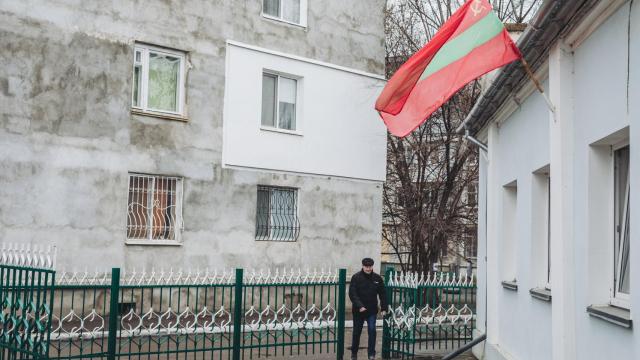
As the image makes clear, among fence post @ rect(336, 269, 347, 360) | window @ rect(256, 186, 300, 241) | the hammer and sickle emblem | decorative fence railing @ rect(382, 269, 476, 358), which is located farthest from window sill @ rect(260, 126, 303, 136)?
the hammer and sickle emblem

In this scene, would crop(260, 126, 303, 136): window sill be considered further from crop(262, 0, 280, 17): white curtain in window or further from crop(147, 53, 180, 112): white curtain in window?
crop(262, 0, 280, 17): white curtain in window

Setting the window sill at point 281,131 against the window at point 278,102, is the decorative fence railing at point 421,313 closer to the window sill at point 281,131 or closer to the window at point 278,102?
the window sill at point 281,131

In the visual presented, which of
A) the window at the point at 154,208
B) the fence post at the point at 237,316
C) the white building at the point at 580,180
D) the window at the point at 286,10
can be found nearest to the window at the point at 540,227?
the white building at the point at 580,180

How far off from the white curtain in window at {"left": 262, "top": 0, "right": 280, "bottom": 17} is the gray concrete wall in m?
0.48

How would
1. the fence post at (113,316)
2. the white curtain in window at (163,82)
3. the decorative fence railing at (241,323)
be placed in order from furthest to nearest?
the white curtain in window at (163,82) < the decorative fence railing at (241,323) < the fence post at (113,316)

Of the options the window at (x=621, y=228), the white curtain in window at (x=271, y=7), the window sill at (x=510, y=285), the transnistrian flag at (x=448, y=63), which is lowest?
the window sill at (x=510, y=285)

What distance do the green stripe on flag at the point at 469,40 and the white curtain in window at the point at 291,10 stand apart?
12974 millimetres

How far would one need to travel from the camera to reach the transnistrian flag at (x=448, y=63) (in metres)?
8.29

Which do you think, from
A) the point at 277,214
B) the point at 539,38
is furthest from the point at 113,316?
the point at 277,214

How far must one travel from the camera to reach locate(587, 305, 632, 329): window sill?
21.5 ft

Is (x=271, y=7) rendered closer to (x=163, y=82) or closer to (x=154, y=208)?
(x=163, y=82)

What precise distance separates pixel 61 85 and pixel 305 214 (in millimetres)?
7089

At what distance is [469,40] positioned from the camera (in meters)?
8.45

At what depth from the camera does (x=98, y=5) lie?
17297mm
